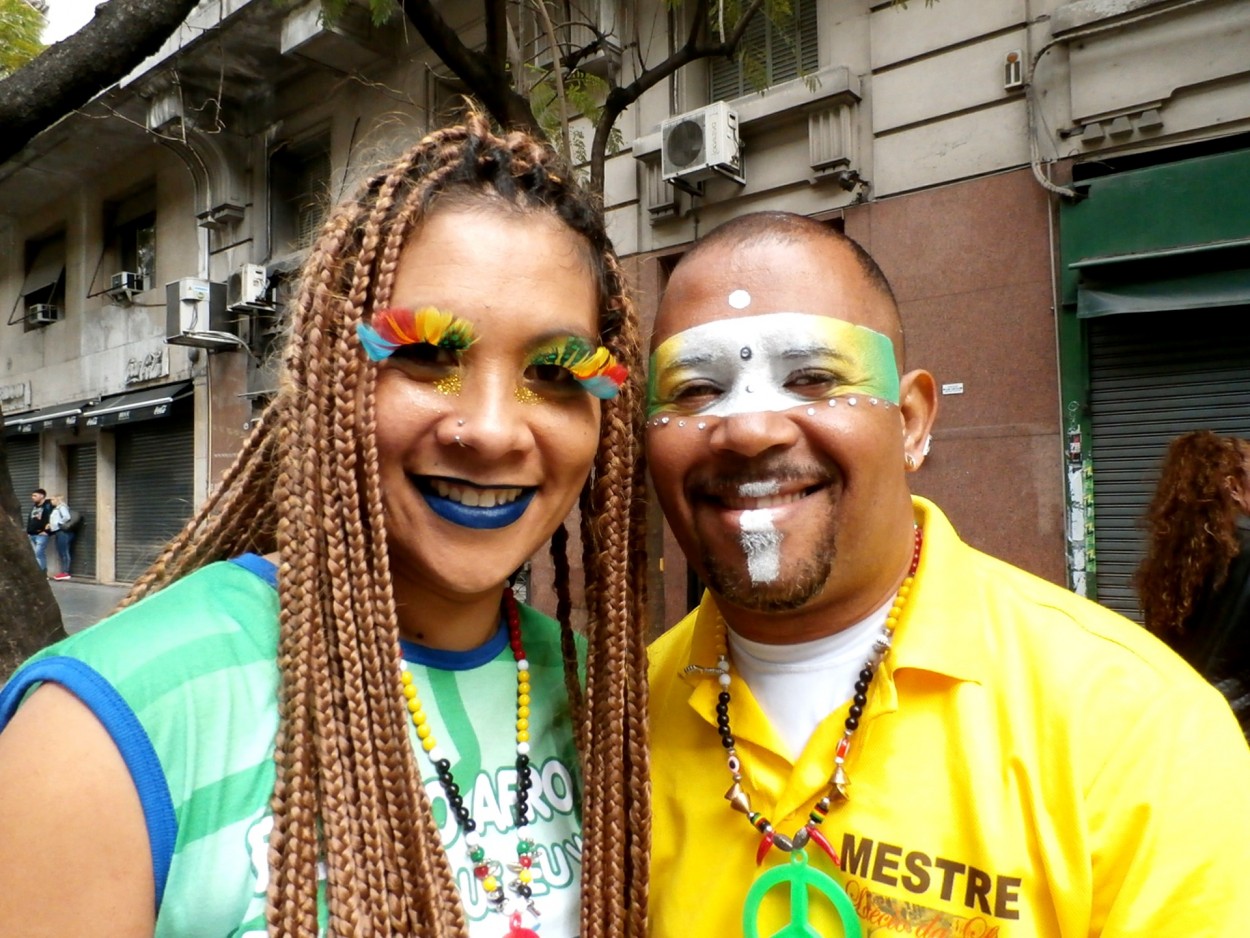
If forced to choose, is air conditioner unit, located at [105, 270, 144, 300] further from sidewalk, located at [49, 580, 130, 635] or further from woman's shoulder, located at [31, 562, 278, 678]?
woman's shoulder, located at [31, 562, 278, 678]

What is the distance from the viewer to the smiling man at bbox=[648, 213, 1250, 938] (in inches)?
53.9

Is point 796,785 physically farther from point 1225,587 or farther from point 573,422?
point 1225,587

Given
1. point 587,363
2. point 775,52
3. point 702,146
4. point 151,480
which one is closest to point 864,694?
point 587,363

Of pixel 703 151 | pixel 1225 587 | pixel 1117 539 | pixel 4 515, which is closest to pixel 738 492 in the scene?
pixel 1225 587

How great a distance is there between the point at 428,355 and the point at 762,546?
28.3 inches

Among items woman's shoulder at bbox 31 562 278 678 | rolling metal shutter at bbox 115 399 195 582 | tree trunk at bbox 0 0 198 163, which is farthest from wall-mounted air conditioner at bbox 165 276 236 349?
woman's shoulder at bbox 31 562 278 678

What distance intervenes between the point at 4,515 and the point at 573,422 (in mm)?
3106

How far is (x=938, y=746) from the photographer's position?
155 centimetres

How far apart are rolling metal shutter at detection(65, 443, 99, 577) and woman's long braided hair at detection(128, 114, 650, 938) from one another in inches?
610

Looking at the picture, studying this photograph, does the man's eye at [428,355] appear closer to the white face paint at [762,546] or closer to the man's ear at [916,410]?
the white face paint at [762,546]

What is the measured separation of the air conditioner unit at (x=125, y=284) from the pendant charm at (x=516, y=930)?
47.2 feet

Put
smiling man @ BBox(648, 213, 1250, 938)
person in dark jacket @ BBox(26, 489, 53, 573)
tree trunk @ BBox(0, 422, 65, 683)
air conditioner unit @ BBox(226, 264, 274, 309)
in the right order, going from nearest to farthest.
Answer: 1. smiling man @ BBox(648, 213, 1250, 938)
2. tree trunk @ BBox(0, 422, 65, 683)
3. air conditioner unit @ BBox(226, 264, 274, 309)
4. person in dark jacket @ BBox(26, 489, 53, 573)

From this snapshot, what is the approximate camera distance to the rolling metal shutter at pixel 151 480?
13.0 metres

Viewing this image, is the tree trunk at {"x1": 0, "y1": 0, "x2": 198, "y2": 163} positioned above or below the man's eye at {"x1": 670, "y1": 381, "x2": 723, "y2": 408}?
above
